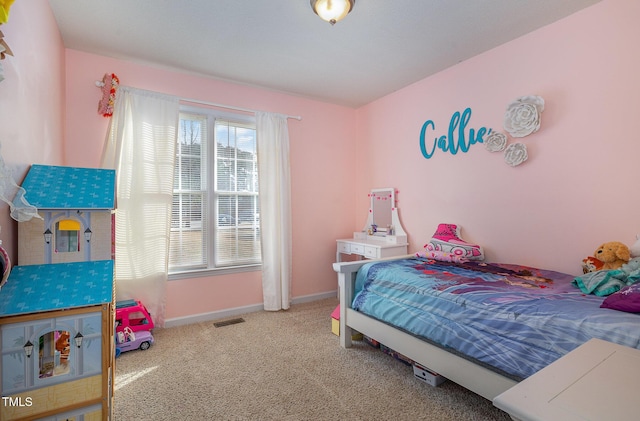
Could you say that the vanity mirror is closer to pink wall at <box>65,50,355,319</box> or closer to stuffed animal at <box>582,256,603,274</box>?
pink wall at <box>65,50,355,319</box>

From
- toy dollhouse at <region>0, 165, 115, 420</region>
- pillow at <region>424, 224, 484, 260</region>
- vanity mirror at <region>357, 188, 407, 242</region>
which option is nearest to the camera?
toy dollhouse at <region>0, 165, 115, 420</region>

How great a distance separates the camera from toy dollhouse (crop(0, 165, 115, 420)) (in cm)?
111

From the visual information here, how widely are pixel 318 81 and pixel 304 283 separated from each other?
2394 mm

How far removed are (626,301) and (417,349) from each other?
→ 107 centimetres

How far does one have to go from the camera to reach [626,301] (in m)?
1.36

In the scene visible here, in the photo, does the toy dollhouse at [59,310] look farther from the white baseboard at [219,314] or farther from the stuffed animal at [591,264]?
the stuffed animal at [591,264]

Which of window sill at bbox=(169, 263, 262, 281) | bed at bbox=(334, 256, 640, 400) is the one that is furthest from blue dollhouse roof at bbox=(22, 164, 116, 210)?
bed at bbox=(334, 256, 640, 400)

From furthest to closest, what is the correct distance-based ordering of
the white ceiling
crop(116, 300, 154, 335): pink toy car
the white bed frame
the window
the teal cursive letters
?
the window, the teal cursive letters, crop(116, 300, 154, 335): pink toy car, the white ceiling, the white bed frame

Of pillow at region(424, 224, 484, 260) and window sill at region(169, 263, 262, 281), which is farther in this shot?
window sill at region(169, 263, 262, 281)

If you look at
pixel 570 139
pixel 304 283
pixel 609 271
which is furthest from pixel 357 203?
pixel 609 271

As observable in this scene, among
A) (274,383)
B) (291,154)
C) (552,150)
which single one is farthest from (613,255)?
(291,154)

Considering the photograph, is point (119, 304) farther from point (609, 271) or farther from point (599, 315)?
point (609, 271)

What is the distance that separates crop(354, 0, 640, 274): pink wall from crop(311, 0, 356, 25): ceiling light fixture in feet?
4.87

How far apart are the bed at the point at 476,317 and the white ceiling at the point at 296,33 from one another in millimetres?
1861
